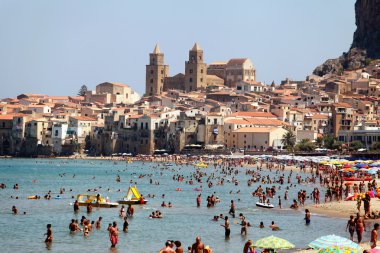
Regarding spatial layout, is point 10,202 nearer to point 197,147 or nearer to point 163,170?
point 163,170

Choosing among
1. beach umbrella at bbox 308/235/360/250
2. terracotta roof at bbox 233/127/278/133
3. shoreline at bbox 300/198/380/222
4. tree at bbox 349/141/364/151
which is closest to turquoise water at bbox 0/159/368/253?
shoreline at bbox 300/198/380/222

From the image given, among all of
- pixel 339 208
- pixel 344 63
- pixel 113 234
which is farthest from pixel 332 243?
pixel 344 63

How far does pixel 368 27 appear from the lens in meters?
157

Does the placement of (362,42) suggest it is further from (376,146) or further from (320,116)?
(376,146)

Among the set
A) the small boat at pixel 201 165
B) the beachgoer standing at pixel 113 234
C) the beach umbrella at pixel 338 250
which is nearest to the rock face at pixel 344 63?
the small boat at pixel 201 165

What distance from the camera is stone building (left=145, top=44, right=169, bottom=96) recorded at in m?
171

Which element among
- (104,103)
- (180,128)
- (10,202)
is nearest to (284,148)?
(180,128)

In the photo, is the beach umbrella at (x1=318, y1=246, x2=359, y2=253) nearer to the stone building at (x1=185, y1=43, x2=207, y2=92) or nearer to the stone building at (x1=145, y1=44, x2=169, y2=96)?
the stone building at (x1=185, y1=43, x2=207, y2=92)

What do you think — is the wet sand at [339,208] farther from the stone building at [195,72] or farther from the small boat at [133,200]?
the stone building at [195,72]

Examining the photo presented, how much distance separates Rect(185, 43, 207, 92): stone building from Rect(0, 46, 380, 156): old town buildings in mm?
12454

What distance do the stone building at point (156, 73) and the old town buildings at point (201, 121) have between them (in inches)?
693

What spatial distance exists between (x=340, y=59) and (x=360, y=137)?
63.8m

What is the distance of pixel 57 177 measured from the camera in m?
82.5

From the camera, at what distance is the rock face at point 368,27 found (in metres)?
154
